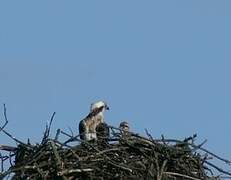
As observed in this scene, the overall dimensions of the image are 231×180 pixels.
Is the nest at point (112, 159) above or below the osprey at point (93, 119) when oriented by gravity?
below

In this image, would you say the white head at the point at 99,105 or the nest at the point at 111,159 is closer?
the nest at the point at 111,159

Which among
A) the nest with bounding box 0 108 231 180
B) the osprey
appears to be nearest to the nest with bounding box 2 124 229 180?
the nest with bounding box 0 108 231 180

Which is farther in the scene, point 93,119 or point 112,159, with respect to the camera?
point 93,119

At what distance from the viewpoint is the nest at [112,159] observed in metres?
12.2

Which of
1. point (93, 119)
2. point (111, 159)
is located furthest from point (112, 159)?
point (93, 119)

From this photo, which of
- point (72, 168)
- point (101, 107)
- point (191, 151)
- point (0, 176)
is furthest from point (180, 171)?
point (101, 107)

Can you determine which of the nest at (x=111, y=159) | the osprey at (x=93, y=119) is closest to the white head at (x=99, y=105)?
the osprey at (x=93, y=119)

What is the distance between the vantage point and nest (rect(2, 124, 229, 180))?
12180 millimetres

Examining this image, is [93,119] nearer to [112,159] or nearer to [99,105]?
[99,105]

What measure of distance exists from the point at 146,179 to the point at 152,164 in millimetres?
296

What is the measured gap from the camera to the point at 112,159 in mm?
12453

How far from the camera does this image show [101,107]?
17.9m

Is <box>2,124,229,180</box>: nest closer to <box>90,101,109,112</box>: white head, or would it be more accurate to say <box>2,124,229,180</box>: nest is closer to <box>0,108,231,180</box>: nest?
<box>0,108,231,180</box>: nest

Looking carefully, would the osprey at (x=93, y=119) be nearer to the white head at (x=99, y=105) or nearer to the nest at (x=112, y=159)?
the white head at (x=99, y=105)
